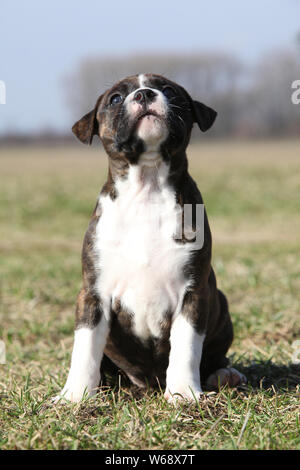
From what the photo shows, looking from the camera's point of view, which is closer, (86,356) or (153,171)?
(86,356)

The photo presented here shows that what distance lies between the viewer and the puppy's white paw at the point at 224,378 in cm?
380

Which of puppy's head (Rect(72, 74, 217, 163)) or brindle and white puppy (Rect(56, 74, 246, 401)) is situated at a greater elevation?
puppy's head (Rect(72, 74, 217, 163))

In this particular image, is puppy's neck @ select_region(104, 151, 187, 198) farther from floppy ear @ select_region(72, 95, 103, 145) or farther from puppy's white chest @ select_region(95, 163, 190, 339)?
floppy ear @ select_region(72, 95, 103, 145)

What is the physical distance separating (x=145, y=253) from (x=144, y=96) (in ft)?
2.73

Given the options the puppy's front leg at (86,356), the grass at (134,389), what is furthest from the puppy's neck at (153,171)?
the grass at (134,389)

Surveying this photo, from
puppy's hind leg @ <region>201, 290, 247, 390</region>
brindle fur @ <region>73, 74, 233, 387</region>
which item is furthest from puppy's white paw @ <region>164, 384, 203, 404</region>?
puppy's hind leg @ <region>201, 290, 247, 390</region>

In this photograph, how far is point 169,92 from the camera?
138 inches

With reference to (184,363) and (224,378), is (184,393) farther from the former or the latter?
(224,378)

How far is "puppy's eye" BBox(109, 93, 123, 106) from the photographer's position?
3492mm

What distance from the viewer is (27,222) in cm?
1442

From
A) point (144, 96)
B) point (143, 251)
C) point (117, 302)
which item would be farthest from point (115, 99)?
point (117, 302)

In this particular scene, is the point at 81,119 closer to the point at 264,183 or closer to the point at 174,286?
the point at 174,286

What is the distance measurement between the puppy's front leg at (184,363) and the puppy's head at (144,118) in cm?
96

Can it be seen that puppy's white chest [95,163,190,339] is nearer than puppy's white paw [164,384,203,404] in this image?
No
